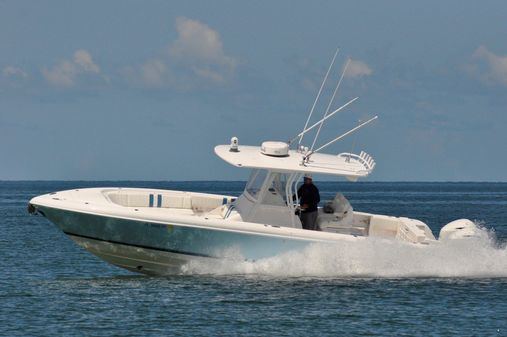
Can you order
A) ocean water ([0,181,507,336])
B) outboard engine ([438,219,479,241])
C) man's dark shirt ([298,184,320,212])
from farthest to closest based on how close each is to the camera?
outboard engine ([438,219,479,241]) → man's dark shirt ([298,184,320,212]) → ocean water ([0,181,507,336])

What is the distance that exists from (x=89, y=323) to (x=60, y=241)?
19551 millimetres

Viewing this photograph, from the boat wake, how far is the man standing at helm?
1.03 metres

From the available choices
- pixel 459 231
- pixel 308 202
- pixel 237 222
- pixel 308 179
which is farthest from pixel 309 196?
pixel 459 231

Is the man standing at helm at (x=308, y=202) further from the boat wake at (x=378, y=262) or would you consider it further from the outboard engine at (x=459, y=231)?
the outboard engine at (x=459, y=231)

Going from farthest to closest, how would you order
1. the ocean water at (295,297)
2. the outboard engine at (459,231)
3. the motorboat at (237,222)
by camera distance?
the outboard engine at (459,231) < the motorboat at (237,222) < the ocean water at (295,297)

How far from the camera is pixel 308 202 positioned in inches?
834

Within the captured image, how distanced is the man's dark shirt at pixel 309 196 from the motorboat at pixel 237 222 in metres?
0.14

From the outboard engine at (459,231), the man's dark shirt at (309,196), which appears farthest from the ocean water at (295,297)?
the man's dark shirt at (309,196)

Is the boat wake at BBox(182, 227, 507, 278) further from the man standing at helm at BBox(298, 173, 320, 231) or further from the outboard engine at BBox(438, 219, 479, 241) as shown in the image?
the man standing at helm at BBox(298, 173, 320, 231)

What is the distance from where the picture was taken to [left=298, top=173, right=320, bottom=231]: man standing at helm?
21.2m

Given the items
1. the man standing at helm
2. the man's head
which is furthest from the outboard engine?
the man's head

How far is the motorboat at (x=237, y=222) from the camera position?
2000 cm

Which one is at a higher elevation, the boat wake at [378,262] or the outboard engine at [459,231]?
the outboard engine at [459,231]

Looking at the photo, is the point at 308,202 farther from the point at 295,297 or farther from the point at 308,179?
the point at 295,297
